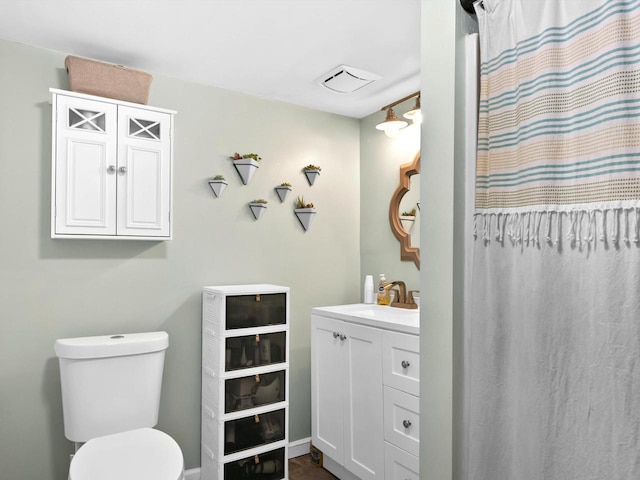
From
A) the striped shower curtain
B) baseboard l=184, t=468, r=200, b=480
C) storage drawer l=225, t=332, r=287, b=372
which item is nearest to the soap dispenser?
storage drawer l=225, t=332, r=287, b=372

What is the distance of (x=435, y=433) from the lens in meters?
1.35

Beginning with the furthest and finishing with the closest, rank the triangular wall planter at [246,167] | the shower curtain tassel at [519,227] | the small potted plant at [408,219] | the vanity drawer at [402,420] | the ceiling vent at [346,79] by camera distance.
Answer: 1. the small potted plant at [408,219]
2. the triangular wall planter at [246,167]
3. the ceiling vent at [346,79]
4. the vanity drawer at [402,420]
5. the shower curtain tassel at [519,227]

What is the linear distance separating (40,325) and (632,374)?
8.20 feet

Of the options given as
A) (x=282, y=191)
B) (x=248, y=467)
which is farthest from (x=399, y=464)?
(x=282, y=191)

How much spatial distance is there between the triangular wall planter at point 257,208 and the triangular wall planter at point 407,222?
3.13ft

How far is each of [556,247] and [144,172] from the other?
2.04 metres

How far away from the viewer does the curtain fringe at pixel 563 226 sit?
92 cm

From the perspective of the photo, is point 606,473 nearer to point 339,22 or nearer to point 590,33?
point 590,33

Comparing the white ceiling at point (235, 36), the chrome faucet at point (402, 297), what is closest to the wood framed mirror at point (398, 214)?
the chrome faucet at point (402, 297)

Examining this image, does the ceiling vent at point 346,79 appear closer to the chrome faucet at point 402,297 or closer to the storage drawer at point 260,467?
the chrome faucet at point 402,297

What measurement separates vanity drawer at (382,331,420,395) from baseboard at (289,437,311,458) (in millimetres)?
1159

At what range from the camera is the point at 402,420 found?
2094mm

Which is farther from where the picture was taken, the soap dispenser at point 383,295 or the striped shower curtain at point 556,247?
the soap dispenser at point 383,295

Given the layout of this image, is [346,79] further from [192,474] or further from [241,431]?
[192,474]
